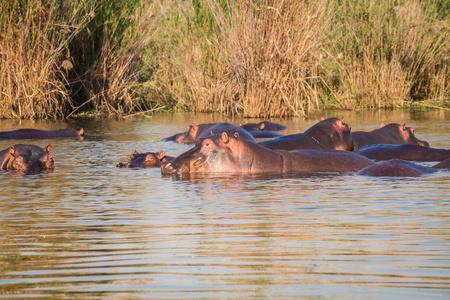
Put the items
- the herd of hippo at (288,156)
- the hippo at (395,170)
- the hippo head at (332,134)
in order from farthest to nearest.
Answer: the hippo head at (332,134) < the herd of hippo at (288,156) < the hippo at (395,170)

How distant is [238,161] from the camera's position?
684cm

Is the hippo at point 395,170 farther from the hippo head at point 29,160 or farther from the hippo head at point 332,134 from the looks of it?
the hippo head at point 29,160

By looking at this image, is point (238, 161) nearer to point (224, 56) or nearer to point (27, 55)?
point (27, 55)

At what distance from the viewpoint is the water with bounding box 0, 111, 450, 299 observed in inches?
112

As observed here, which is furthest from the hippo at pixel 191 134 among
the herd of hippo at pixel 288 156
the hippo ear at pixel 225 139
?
the hippo ear at pixel 225 139

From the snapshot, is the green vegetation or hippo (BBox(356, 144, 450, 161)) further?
the green vegetation

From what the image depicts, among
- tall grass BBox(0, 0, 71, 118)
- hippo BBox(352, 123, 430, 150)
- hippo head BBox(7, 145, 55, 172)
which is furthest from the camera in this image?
tall grass BBox(0, 0, 71, 118)

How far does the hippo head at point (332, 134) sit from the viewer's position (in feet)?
28.5

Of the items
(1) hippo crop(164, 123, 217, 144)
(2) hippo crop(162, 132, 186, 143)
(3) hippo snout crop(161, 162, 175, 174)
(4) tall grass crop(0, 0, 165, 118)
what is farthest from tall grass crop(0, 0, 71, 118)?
(3) hippo snout crop(161, 162, 175, 174)

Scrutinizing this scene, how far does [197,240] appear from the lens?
12.4 ft

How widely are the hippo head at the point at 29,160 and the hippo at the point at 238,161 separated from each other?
4.22ft

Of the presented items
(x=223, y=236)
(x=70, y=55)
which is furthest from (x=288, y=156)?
(x=70, y=55)

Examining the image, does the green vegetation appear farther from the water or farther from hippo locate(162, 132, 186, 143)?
the water

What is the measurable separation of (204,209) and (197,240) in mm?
1125
